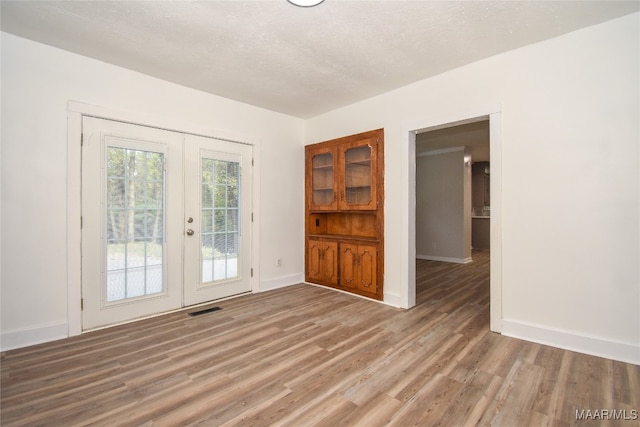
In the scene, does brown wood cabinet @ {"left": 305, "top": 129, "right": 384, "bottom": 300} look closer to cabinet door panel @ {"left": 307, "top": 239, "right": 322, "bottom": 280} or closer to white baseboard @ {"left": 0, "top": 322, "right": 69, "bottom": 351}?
cabinet door panel @ {"left": 307, "top": 239, "right": 322, "bottom": 280}

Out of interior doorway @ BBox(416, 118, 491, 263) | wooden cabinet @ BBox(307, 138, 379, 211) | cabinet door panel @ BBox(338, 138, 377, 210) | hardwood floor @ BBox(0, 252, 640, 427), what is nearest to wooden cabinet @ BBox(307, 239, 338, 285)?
wooden cabinet @ BBox(307, 138, 379, 211)

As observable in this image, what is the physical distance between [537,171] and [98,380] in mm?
3881

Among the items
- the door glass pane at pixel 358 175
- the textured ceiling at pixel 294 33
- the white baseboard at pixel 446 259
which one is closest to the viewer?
the textured ceiling at pixel 294 33

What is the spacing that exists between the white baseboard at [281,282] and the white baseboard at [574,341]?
2.84 metres

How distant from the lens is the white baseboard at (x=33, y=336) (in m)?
2.47

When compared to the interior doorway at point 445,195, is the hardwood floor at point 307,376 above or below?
below

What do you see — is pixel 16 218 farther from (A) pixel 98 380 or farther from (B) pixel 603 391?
(B) pixel 603 391

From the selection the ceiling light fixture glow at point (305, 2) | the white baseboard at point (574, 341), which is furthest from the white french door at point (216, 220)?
the white baseboard at point (574, 341)

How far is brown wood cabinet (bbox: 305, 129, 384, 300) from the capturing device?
380 centimetres

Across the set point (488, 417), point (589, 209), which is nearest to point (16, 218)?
point (488, 417)

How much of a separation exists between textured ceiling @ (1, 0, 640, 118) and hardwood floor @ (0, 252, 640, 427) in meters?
2.66

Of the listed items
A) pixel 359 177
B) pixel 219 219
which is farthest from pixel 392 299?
pixel 219 219

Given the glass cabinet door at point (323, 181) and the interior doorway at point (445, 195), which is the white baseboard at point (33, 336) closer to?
the glass cabinet door at point (323, 181)

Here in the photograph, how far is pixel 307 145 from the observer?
474 cm
